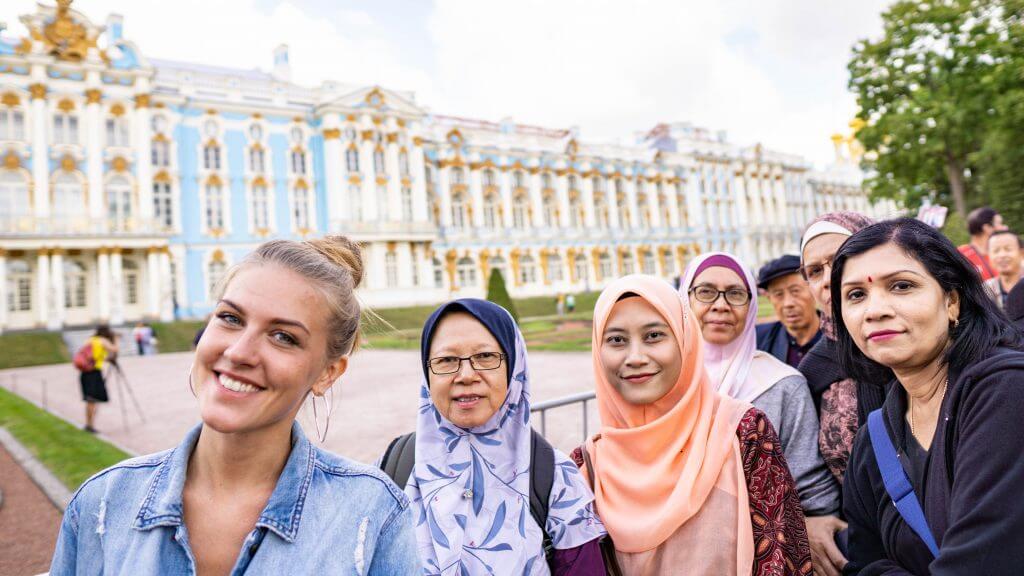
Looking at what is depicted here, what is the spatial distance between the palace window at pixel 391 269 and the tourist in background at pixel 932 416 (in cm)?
2871

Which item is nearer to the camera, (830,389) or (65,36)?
(830,389)

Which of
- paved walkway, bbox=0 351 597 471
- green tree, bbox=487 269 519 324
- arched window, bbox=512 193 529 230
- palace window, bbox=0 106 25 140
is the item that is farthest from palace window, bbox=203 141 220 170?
arched window, bbox=512 193 529 230

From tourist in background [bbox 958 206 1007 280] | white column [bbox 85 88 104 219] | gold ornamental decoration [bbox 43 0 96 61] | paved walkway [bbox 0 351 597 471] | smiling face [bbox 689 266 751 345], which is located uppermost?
gold ornamental decoration [bbox 43 0 96 61]

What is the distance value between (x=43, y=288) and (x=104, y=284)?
194cm

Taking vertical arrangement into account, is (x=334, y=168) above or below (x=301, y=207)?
above

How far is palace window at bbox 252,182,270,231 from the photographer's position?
27.4m

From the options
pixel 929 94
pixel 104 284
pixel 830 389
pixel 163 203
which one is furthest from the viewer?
pixel 163 203

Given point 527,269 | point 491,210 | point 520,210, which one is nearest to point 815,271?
point 527,269

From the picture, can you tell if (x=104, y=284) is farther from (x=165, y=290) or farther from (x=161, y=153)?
(x=161, y=153)

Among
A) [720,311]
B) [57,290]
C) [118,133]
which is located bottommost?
[720,311]

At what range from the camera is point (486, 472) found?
1905mm

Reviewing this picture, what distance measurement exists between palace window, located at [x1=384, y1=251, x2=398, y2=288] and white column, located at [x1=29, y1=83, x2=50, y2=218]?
14.1 meters

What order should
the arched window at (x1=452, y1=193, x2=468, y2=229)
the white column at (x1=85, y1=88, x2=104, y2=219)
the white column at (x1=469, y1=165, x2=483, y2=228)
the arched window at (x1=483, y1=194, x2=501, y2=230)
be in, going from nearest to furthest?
1. the white column at (x1=85, y1=88, x2=104, y2=219)
2. the arched window at (x1=452, y1=193, x2=468, y2=229)
3. the white column at (x1=469, y1=165, x2=483, y2=228)
4. the arched window at (x1=483, y1=194, x2=501, y2=230)

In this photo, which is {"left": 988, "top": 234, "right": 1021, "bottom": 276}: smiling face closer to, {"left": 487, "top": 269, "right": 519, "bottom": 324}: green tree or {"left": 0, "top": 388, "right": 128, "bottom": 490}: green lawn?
{"left": 0, "top": 388, "right": 128, "bottom": 490}: green lawn
